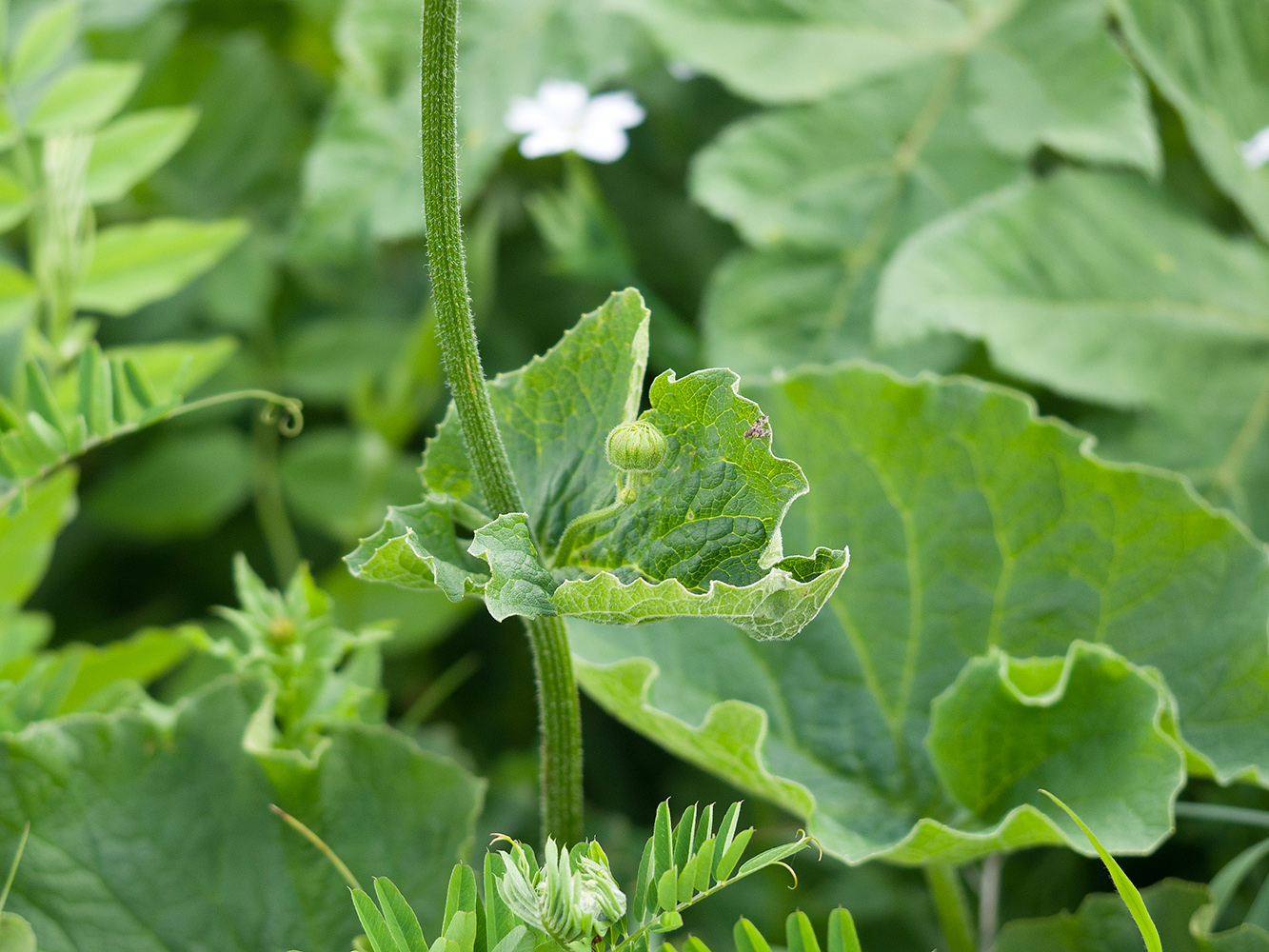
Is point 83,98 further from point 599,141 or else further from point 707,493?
point 707,493

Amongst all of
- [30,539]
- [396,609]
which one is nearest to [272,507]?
[396,609]

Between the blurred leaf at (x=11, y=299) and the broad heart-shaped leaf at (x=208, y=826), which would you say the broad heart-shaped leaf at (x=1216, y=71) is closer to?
the broad heart-shaped leaf at (x=208, y=826)

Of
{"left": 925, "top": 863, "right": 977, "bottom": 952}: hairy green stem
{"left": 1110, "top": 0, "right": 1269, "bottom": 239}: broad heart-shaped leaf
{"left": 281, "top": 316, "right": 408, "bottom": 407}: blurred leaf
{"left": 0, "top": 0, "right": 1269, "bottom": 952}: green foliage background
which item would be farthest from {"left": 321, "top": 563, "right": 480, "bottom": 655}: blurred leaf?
{"left": 1110, "top": 0, "right": 1269, "bottom": 239}: broad heart-shaped leaf

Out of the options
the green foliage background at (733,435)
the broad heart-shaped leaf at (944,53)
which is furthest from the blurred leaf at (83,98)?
the broad heart-shaped leaf at (944,53)

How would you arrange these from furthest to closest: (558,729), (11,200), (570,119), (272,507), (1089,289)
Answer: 1. (272,507)
2. (570,119)
3. (1089,289)
4. (11,200)
5. (558,729)

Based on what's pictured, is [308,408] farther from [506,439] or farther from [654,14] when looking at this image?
[506,439]
